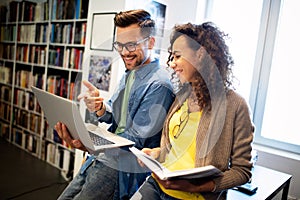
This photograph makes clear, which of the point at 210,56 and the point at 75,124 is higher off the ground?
the point at 210,56

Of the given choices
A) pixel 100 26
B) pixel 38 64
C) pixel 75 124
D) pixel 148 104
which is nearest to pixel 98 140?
pixel 75 124

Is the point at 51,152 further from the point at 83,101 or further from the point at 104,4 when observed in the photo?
the point at 83,101

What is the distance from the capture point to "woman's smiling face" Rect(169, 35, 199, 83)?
101 cm

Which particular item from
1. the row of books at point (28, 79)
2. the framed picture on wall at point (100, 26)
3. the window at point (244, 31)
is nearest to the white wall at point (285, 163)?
the window at point (244, 31)

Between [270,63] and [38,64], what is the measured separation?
234cm

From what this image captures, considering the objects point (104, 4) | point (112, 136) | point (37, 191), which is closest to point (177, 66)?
point (112, 136)

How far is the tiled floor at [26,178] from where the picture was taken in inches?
90.0

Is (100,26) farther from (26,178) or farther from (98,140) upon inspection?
(26,178)

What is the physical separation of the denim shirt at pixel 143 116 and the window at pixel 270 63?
3.75ft

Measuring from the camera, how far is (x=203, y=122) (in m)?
0.99

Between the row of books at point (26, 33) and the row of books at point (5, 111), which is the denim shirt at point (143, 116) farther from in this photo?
the row of books at point (5, 111)

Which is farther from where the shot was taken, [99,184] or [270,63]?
[270,63]

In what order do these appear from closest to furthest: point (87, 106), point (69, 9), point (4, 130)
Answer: point (87, 106)
point (69, 9)
point (4, 130)

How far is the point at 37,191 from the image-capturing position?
7.71 feet
